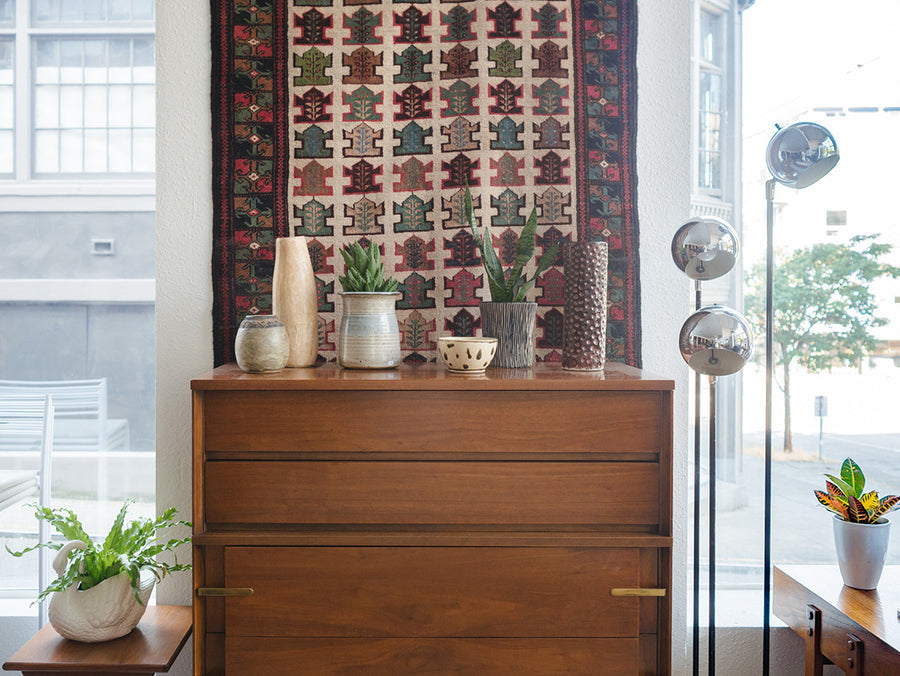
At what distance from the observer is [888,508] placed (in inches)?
62.1

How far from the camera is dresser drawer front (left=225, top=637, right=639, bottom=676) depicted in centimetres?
142

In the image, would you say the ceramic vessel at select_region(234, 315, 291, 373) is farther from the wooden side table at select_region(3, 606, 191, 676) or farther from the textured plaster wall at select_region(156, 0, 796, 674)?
the wooden side table at select_region(3, 606, 191, 676)

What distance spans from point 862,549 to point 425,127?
1684 millimetres

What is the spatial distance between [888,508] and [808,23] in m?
1.57

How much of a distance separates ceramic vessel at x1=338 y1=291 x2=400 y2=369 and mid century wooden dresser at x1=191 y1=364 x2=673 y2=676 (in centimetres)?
14

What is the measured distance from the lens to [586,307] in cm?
156

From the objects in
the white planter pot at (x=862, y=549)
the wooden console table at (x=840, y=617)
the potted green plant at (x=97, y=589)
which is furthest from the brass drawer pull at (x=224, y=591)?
the white planter pot at (x=862, y=549)

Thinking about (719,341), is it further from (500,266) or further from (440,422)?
(440,422)

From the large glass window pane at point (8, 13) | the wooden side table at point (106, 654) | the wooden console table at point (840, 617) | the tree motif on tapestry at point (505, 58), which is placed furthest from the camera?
the large glass window pane at point (8, 13)

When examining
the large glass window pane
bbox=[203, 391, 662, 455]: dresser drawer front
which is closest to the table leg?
bbox=[203, 391, 662, 455]: dresser drawer front

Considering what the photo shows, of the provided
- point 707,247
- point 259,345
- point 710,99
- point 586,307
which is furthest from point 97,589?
point 710,99

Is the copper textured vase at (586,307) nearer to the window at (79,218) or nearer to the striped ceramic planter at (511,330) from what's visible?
the striped ceramic planter at (511,330)

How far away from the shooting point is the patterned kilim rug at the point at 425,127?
1.81 m

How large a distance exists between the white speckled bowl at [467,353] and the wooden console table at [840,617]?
108 centimetres
